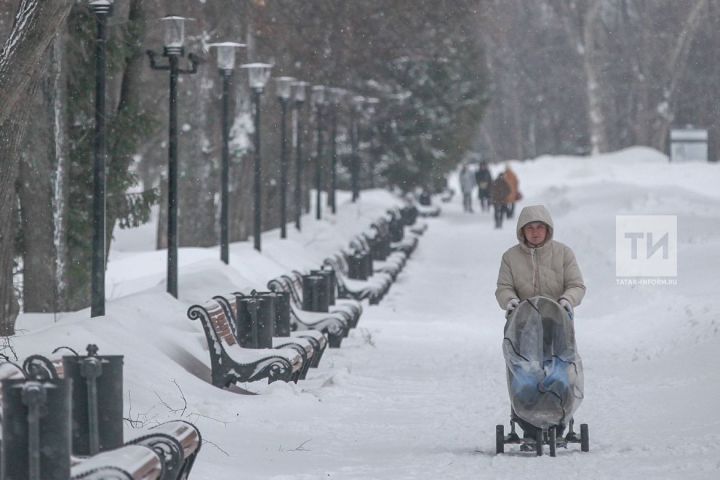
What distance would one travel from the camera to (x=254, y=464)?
9336mm

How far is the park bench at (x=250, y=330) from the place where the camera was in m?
13.2

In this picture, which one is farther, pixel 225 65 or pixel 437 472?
pixel 225 65

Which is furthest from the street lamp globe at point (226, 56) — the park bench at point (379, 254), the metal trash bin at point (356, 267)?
the park bench at point (379, 254)

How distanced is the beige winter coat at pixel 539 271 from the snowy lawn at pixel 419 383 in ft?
3.17

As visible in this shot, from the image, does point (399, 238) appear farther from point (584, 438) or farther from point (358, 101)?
point (584, 438)

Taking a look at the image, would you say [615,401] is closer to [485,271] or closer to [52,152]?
[52,152]

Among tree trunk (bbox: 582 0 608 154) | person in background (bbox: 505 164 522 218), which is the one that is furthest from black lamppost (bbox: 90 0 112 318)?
tree trunk (bbox: 582 0 608 154)

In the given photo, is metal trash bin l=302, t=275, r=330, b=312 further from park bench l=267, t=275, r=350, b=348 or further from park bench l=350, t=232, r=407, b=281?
park bench l=350, t=232, r=407, b=281

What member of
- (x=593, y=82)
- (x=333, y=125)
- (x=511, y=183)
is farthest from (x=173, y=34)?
(x=593, y=82)

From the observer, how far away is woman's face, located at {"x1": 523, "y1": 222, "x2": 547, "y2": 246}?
10141mm

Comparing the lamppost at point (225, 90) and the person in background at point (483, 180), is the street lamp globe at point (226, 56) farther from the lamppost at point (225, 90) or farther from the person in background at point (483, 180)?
the person in background at point (483, 180)

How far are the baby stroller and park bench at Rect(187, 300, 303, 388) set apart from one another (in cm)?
291

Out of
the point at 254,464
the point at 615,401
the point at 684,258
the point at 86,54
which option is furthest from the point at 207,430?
the point at 684,258

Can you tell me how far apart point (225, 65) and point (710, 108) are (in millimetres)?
55490
